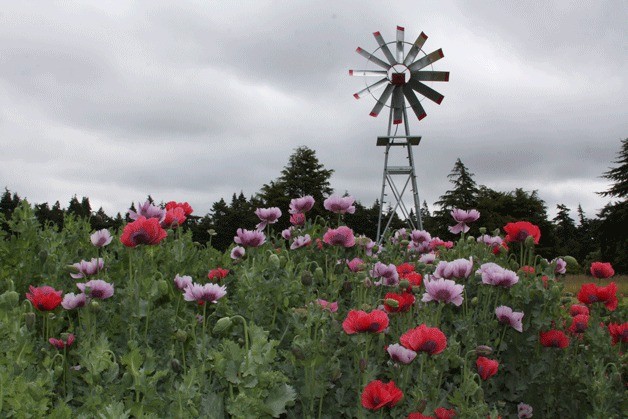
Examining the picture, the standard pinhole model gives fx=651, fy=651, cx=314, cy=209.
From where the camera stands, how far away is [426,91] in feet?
76.1

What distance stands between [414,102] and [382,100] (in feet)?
3.73

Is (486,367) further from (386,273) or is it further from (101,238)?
(101,238)

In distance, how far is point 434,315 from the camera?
3.58 metres

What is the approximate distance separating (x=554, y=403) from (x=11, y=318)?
3.26 meters

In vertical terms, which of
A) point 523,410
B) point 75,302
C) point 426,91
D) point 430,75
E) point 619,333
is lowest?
point 523,410

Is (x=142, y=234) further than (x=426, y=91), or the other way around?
(x=426, y=91)

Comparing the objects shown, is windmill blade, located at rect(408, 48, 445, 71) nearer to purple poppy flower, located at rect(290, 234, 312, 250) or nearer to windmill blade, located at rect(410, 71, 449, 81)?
windmill blade, located at rect(410, 71, 449, 81)

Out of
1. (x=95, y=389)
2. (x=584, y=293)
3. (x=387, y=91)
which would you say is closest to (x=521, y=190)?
(x=387, y=91)

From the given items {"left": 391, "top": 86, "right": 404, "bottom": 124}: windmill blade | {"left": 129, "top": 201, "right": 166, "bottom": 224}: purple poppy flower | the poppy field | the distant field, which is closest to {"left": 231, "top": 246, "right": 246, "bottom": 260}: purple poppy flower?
the poppy field

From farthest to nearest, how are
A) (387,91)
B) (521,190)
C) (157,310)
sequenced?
(521,190), (387,91), (157,310)

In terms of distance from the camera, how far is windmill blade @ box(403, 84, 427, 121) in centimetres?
2306

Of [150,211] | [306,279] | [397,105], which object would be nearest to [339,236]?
[306,279]

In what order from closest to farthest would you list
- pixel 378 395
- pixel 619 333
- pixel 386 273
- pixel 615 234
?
pixel 378 395 → pixel 386 273 → pixel 619 333 → pixel 615 234

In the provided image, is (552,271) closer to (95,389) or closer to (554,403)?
(554,403)
